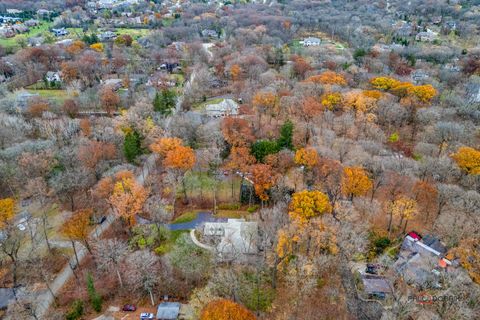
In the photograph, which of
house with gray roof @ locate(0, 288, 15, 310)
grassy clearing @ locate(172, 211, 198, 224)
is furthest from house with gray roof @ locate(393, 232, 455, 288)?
house with gray roof @ locate(0, 288, 15, 310)

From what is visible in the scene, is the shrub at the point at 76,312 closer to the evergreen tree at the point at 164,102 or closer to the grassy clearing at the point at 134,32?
the evergreen tree at the point at 164,102

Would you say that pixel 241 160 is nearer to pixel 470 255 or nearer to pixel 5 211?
pixel 470 255

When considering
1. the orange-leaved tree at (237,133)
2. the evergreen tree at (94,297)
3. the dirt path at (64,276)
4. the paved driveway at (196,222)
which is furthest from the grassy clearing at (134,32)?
the evergreen tree at (94,297)

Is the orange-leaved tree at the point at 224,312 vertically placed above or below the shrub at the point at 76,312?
above

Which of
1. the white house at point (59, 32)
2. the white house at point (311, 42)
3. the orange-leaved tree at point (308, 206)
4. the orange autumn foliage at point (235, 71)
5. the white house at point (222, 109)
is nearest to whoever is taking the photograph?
the orange-leaved tree at point (308, 206)

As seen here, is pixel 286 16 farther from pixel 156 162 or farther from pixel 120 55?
pixel 156 162

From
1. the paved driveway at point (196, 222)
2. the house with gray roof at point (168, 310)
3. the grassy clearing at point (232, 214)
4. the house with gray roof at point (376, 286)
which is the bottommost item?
the paved driveway at point (196, 222)

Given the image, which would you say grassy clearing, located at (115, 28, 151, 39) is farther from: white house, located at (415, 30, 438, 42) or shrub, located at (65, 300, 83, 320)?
shrub, located at (65, 300, 83, 320)

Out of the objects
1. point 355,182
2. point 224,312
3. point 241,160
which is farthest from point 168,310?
point 355,182

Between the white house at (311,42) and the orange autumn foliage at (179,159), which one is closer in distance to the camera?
the orange autumn foliage at (179,159)
